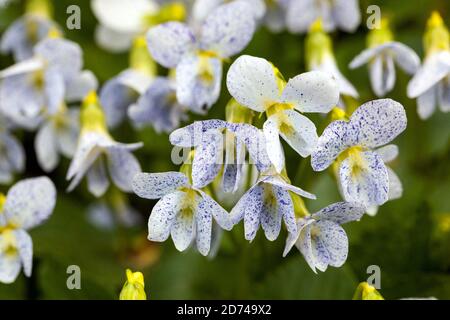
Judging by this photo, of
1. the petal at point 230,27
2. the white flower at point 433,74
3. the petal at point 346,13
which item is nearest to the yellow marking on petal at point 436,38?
the white flower at point 433,74

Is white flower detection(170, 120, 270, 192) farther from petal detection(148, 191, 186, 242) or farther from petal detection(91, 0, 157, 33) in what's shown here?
petal detection(91, 0, 157, 33)

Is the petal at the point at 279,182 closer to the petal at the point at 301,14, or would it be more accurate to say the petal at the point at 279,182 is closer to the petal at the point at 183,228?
the petal at the point at 183,228

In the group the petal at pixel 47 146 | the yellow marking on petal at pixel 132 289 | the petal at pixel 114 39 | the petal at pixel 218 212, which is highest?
the petal at pixel 218 212

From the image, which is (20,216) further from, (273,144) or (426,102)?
(426,102)

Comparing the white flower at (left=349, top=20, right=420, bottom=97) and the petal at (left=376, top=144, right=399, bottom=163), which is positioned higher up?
the white flower at (left=349, top=20, right=420, bottom=97)

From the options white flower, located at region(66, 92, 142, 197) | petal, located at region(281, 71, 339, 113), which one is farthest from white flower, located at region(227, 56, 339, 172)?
white flower, located at region(66, 92, 142, 197)

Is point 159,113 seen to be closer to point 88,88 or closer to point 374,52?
point 88,88
